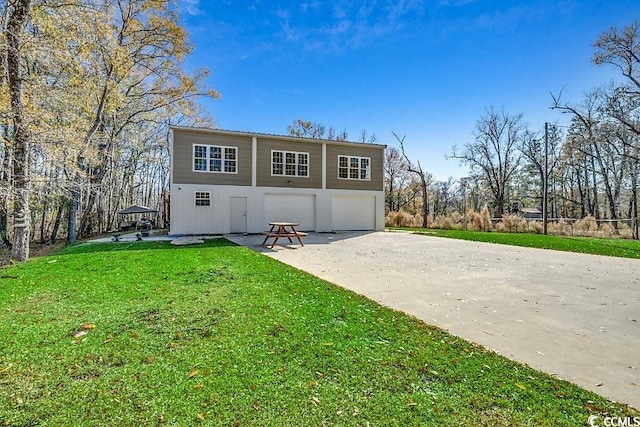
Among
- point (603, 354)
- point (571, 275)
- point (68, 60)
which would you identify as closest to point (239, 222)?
point (68, 60)

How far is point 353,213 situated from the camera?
17.4 metres

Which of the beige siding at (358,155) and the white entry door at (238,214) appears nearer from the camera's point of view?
the white entry door at (238,214)

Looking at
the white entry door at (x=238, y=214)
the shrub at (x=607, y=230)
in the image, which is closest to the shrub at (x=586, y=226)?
the shrub at (x=607, y=230)

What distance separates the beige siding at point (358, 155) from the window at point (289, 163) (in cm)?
136

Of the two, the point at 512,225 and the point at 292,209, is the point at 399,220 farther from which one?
the point at 292,209

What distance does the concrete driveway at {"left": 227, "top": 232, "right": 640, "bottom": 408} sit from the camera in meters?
2.63

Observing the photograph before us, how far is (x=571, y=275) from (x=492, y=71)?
9.89m

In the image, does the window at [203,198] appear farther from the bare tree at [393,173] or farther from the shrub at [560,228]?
the bare tree at [393,173]

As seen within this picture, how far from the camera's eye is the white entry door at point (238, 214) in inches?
577

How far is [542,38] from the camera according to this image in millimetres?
11102

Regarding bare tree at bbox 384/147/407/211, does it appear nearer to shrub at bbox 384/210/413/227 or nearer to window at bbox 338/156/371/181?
shrub at bbox 384/210/413/227
